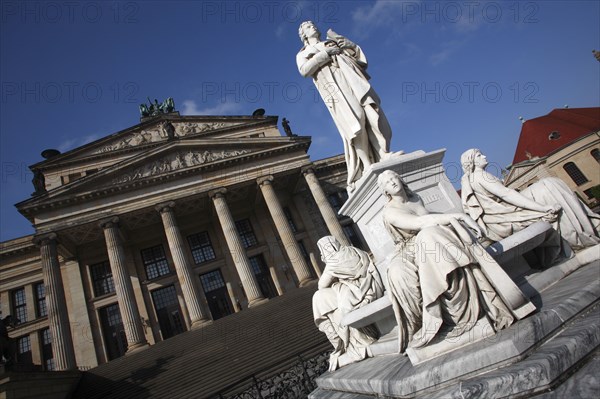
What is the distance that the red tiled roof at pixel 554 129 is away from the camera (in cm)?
3934

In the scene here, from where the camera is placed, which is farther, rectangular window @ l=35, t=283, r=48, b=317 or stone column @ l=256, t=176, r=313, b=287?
rectangular window @ l=35, t=283, r=48, b=317

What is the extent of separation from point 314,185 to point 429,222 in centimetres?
2274

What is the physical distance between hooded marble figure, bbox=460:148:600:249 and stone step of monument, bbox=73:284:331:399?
21.5ft

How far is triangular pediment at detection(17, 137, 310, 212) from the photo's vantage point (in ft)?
70.3

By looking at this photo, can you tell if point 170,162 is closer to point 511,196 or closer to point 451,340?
point 511,196

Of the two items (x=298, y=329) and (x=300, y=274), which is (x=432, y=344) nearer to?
(x=298, y=329)

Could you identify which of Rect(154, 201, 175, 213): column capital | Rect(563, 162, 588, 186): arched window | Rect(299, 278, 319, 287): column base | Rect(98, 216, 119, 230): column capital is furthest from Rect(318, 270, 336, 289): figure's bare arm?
Rect(563, 162, 588, 186): arched window

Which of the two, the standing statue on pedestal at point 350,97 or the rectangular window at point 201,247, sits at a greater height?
the rectangular window at point 201,247

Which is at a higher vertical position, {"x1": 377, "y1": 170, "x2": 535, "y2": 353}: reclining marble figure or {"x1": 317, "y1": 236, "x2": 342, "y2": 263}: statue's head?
{"x1": 317, "y1": 236, "x2": 342, "y2": 263}: statue's head

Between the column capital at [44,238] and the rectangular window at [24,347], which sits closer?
the column capital at [44,238]

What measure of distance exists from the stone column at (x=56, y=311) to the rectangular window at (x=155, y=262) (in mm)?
6825

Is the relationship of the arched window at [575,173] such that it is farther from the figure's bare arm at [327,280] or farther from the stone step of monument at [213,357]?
the figure's bare arm at [327,280]

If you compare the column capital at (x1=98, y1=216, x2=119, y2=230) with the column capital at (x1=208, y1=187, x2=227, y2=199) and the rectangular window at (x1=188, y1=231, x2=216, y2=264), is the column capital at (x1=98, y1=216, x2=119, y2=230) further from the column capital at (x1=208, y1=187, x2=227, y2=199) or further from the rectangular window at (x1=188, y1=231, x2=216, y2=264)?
the rectangular window at (x1=188, y1=231, x2=216, y2=264)

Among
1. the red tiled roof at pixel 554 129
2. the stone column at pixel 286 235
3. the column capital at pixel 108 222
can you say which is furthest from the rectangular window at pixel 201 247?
the red tiled roof at pixel 554 129
